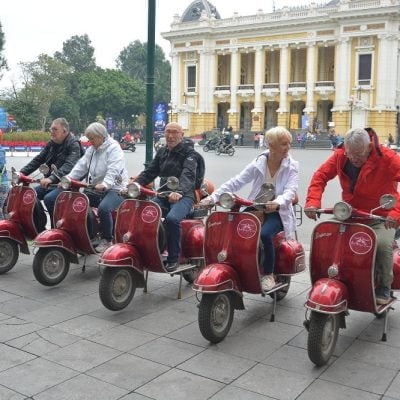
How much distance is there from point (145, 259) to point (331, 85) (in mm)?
56676

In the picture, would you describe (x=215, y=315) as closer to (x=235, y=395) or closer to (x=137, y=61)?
(x=235, y=395)

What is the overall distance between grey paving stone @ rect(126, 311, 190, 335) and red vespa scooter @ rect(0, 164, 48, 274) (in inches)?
80.0

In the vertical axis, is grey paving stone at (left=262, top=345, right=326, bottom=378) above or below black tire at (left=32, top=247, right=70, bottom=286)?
below

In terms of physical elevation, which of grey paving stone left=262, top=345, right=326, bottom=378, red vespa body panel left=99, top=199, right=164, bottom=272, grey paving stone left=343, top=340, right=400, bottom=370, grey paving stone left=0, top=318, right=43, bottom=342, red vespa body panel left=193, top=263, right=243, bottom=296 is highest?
red vespa body panel left=99, top=199, right=164, bottom=272

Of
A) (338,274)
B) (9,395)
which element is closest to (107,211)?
(338,274)

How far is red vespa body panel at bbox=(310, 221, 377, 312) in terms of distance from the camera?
14.0 ft

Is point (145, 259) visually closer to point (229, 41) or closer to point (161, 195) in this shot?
point (161, 195)

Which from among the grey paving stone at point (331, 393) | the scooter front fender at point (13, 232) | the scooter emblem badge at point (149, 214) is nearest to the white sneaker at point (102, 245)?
the scooter front fender at point (13, 232)

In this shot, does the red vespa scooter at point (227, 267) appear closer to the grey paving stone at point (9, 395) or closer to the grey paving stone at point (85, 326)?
the grey paving stone at point (85, 326)

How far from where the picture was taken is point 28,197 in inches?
253

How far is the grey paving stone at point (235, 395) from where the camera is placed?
3.55m

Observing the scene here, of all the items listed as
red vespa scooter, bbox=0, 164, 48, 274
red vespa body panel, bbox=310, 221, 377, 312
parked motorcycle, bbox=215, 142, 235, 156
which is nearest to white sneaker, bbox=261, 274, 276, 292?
red vespa body panel, bbox=310, 221, 377, 312

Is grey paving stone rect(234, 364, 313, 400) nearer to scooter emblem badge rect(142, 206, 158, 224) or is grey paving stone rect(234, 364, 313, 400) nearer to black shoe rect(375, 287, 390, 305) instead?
black shoe rect(375, 287, 390, 305)

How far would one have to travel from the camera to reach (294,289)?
240 inches
